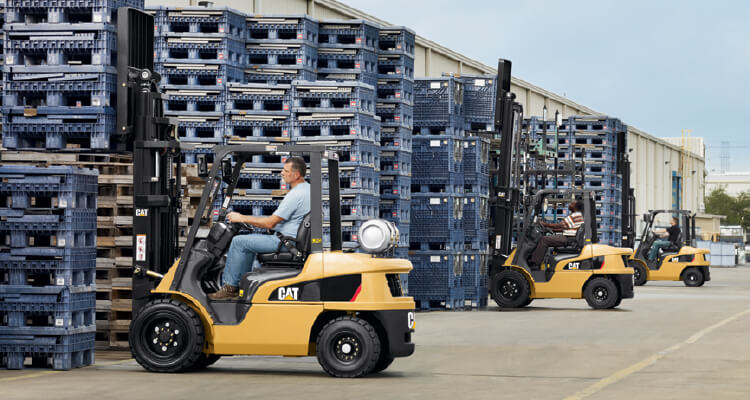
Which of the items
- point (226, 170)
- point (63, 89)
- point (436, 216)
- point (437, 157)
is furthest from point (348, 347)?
point (437, 157)

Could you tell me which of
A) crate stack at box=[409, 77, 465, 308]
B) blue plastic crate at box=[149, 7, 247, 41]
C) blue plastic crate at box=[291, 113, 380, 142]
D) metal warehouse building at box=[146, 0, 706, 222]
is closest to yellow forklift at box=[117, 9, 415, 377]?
Answer: blue plastic crate at box=[291, 113, 380, 142]

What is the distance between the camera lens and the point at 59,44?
11.6 metres

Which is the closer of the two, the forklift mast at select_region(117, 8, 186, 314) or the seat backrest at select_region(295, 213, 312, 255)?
the seat backrest at select_region(295, 213, 312, 255)

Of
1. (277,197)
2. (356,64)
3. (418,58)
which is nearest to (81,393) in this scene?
(277,197)

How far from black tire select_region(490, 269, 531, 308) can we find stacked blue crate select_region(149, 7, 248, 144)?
696 centimetres

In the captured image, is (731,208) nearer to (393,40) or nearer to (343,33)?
(393,40)

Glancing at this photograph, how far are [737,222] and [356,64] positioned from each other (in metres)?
102

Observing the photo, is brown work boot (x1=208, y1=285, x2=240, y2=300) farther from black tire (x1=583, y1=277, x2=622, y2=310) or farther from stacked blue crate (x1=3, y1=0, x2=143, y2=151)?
black tire (x1=583, y1=277, x2=622, y2=310)

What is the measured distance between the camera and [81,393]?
862 cm

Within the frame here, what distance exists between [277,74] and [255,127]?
1.53 meters

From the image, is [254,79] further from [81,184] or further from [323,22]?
[81,184]

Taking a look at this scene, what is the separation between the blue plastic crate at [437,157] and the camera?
1991cm

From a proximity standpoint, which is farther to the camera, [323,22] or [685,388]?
[323,22]

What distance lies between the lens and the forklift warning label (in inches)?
410
